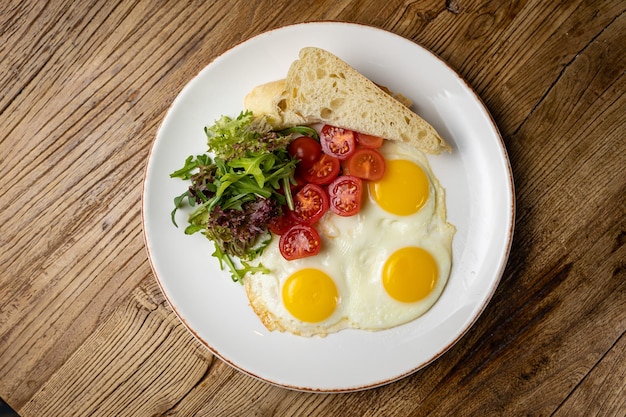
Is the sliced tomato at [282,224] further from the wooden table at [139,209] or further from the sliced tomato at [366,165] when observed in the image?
the wooden table at [139,209]

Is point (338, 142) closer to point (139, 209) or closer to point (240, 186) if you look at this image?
point (240, 186)

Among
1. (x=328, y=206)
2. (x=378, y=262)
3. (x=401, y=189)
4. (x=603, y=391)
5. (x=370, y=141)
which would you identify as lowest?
(x=603, y=391)

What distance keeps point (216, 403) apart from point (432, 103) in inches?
87.5

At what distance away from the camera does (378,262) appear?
2979mm

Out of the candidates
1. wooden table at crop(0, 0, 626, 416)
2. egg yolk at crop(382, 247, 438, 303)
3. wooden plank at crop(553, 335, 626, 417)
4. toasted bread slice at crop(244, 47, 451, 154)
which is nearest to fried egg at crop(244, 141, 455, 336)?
egg yolk at crop(382, 247, 438, 303)

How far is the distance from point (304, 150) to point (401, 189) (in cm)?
59

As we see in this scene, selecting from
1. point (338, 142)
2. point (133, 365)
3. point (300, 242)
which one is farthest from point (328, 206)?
point (133, 365)

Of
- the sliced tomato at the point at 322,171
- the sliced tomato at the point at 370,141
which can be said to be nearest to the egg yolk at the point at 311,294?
the sliced tomato at the point at 322,171

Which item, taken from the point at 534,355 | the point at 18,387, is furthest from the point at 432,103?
the point at 18,387

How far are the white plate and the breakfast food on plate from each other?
10cm

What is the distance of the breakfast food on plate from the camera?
9.49 feet

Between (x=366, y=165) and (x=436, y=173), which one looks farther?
(x=436, y=173)

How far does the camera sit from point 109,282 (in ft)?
10.7

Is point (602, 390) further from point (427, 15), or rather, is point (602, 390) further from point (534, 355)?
point (427, 15)
